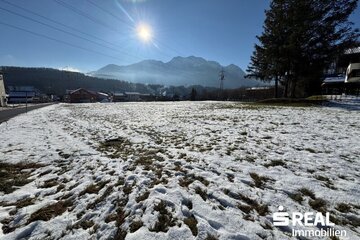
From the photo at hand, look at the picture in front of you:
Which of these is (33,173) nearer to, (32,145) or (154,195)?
(32,145)

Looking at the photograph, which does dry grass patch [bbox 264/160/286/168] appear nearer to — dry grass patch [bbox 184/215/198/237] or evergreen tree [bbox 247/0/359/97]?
dry grass patch [bbox 184/215/198/237]

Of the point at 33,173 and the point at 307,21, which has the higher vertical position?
the point at 307,21

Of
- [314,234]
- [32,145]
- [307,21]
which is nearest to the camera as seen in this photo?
[314,234]

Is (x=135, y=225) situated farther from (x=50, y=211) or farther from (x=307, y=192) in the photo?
(x=307, y=192)

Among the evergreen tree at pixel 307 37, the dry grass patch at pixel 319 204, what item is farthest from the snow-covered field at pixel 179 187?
the evergreen tree at pixel 307 37

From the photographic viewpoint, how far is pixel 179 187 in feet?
14.9

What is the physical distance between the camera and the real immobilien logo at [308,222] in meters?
3.03

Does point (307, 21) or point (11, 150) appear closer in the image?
point (11, 150)

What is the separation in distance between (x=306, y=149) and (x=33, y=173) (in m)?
9.93

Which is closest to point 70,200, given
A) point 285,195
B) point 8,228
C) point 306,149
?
point 8,228

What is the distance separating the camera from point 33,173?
6.04 m

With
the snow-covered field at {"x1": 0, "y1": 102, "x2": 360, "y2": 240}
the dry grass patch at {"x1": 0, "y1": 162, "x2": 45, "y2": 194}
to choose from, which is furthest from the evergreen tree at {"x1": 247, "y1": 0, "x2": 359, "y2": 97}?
the dry grass patch at {"x1": 0, "y1": 162, "x2": 45, "y2": 194}

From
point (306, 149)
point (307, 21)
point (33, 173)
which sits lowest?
point (33, 173)

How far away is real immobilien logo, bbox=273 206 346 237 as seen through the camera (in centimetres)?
303
